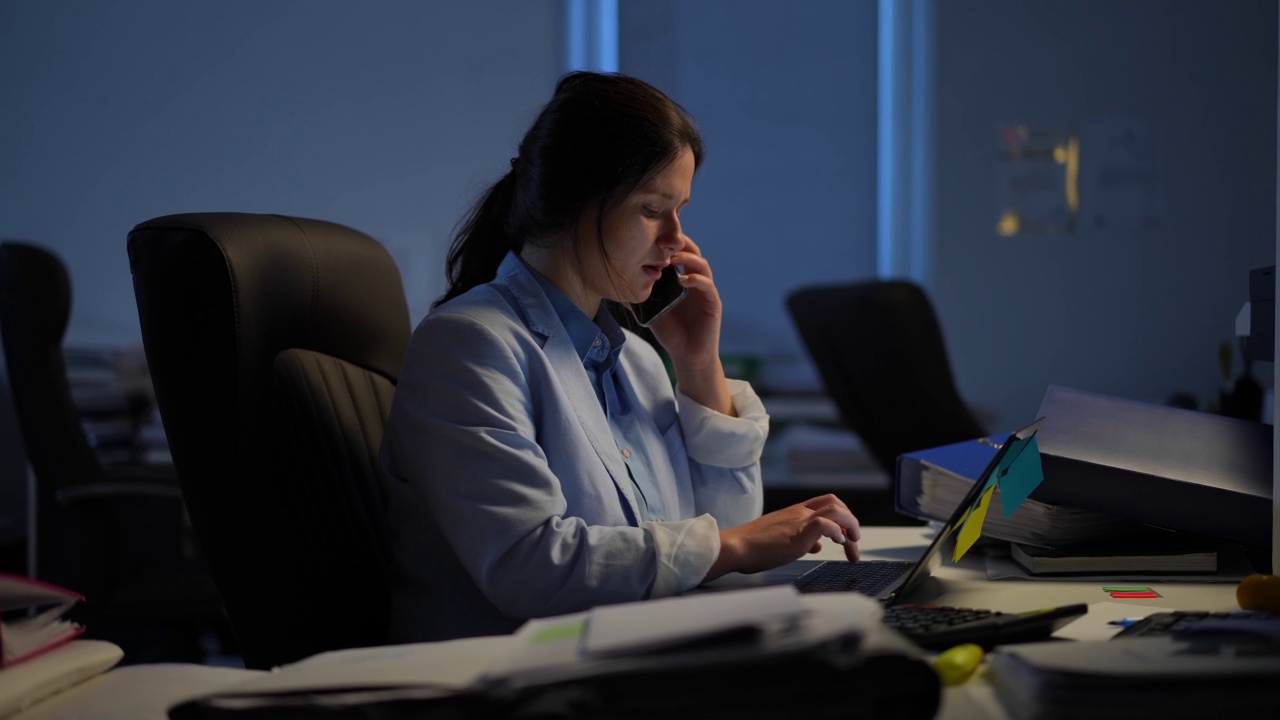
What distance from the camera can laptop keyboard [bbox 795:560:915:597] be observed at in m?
1.05

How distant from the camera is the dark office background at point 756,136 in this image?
11.4ft

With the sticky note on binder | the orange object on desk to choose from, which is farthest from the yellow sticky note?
the orange object on desk

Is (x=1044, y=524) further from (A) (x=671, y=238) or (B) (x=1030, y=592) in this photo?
(A) (x=671, y=238)

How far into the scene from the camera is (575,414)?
3.90ft

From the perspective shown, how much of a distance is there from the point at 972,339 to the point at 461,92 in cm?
176

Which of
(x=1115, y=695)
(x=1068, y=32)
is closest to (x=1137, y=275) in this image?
(x=1068, y=32)

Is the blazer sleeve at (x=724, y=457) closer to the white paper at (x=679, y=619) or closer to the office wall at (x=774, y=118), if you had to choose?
the white paper at (x=679, y=619)

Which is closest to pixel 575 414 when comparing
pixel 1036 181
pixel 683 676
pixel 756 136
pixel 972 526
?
pixel 972 526

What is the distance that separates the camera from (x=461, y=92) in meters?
3.59

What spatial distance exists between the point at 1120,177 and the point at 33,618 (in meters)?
3.37

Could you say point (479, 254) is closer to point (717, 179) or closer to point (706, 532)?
point (706, 532)

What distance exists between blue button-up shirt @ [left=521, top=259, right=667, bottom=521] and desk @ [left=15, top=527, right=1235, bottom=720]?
8.5 inches

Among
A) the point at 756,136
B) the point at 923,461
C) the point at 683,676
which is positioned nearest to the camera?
the point at 683,676

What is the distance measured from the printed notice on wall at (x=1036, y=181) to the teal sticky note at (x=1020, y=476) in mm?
2595
